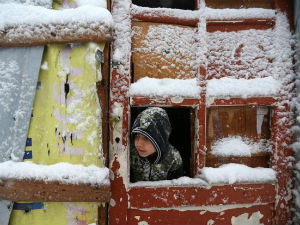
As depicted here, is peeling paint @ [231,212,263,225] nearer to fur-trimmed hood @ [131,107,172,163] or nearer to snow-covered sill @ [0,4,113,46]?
fur-trimmed hood @ [131,107,172,163]

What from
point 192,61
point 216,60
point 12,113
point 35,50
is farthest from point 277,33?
point 12,113

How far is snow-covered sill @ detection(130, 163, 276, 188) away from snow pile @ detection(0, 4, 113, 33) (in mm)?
911

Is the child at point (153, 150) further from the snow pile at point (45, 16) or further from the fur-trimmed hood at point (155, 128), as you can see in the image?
the snow pile at point (45, 16)

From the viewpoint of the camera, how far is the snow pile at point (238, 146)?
144 cm

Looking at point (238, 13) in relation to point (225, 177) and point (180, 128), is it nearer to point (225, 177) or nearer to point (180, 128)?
point (225, 177)

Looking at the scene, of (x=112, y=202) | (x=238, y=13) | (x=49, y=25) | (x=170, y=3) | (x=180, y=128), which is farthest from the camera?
(x=180, y=128)

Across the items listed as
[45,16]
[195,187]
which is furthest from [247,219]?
[45,16]

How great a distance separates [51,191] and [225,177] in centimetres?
95

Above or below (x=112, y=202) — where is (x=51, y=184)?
above

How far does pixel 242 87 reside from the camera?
139 cm

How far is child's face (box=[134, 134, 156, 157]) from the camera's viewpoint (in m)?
1.46

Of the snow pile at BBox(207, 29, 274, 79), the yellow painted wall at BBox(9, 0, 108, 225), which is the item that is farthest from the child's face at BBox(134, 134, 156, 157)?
the snow pile at BBox(207, 29, 274, 79)

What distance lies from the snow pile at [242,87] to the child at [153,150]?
38 centimetres

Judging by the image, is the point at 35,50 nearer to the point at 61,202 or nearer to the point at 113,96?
the point at 113,96
